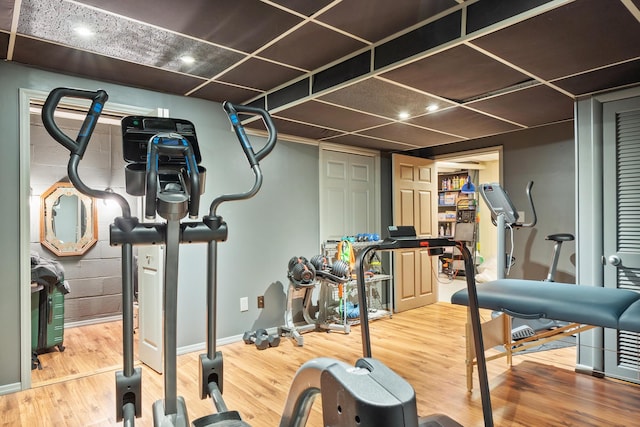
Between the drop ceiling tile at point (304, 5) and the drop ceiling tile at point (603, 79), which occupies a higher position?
the drop ceiling tile at point (304, 5)

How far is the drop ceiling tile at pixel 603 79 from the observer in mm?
2367

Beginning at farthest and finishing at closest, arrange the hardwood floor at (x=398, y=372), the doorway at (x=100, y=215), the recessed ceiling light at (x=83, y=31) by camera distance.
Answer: the doorway at (x=100, y=215), the hardwood floor at (x=398, y=372), the recessed ceiling light at (x=83, y=31)

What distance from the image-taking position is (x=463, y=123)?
3.71 meters

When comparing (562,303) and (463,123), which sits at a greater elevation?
(463,123)

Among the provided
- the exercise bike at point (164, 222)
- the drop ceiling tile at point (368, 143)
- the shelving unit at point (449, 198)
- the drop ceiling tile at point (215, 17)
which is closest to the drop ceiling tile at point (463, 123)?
the drop ceiling tile at point (368, 143)

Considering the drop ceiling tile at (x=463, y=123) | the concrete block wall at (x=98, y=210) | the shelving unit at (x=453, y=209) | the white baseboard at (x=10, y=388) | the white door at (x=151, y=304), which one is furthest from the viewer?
the shelving unit at (x=453, y=209)

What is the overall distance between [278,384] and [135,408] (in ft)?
4.85

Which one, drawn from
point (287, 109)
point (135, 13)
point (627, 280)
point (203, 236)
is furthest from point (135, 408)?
point (627, 280)

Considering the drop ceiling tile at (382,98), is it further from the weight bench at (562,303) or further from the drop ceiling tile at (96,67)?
the weight bench at (562,303)

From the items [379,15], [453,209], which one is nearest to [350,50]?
[379,15]

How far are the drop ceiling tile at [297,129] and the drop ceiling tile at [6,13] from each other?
188cm

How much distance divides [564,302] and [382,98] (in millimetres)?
1788

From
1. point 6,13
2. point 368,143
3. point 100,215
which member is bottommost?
point 100,215

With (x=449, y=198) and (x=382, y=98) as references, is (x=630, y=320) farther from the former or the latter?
(x=449, y=198)
